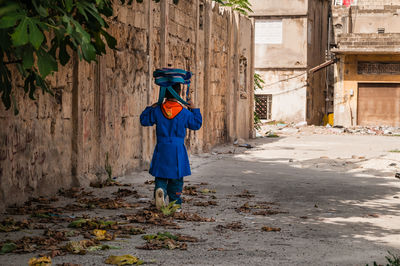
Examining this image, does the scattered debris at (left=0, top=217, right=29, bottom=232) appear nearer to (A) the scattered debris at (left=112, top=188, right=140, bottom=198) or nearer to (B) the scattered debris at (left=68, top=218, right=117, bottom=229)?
(B) the scattered debris at (left=68, top=218, right=117, bottom=229)

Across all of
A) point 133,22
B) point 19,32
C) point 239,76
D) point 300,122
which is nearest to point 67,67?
point 133,22

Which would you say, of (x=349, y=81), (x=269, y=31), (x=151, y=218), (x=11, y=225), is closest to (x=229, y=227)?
(x=151, y=218)

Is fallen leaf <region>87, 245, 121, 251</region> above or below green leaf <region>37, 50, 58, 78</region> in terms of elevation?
below

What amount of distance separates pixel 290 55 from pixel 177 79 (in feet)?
92.8

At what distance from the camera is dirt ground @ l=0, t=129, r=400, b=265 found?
506cm

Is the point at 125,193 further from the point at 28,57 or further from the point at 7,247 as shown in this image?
the point at 28,57

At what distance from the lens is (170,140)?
7008 mm

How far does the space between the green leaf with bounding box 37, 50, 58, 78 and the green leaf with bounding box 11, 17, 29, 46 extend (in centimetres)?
24

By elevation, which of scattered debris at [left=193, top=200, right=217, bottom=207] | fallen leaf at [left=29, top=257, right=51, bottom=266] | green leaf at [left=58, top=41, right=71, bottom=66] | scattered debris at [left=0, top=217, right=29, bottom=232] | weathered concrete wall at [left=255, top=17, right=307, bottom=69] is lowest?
scattered debris at [left=193, top=200, right=217, bottom=207]

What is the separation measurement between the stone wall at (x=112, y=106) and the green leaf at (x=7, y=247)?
69.8 inches

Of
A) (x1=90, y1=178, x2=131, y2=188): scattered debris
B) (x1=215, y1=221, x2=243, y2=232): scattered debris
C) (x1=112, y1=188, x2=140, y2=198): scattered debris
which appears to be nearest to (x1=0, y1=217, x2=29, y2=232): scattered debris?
(x1=215, y1=221, x2=243, y2=232): scattered debris

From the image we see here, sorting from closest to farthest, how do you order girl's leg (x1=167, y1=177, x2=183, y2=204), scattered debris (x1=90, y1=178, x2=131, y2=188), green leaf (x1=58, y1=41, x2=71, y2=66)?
1. green leaf (x1=58, y1=41, x2=71, y2=66)
2. girl's leg (x1=167, y1=177, x2=183, y2=204)
3. scattered debris (x1=90, y1=178, x2=131, y2=188)

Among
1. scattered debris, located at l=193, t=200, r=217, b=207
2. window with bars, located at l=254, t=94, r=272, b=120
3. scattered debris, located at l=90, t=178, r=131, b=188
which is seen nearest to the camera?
scattered debris, located at l=193, t=200, r=217, b=207

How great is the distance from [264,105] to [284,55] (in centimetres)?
296
